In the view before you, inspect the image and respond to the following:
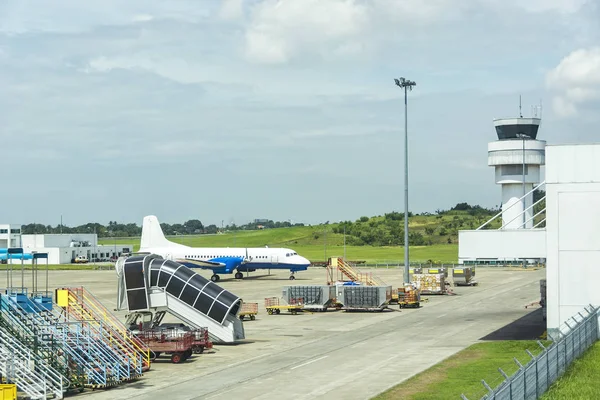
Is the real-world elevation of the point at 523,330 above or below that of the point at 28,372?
below

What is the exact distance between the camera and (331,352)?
44594 millimetres

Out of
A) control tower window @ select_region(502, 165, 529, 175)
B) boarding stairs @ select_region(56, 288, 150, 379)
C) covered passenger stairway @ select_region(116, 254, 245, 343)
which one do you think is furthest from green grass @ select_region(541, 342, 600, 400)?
control tower window @ select_region(502, 165, 529, 175)

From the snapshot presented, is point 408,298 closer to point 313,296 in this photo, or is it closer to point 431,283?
point 313,296

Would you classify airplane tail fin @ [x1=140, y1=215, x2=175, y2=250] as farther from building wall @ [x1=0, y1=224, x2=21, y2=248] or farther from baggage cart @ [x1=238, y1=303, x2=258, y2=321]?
building wall @ [x1=0, y1=224, x2=21, y2=248]

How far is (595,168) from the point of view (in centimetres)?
4447

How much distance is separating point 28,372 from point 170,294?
43.0ft

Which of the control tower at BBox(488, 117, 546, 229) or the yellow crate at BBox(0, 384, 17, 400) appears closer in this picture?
the yellow crate at BBox(0, 384, 17, 400)

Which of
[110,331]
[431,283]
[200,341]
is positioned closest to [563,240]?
[200,341]

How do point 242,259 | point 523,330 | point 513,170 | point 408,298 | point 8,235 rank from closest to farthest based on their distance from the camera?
point 523,330 < point 408,298 < point 242,259 < point 513,170 < point 8,235

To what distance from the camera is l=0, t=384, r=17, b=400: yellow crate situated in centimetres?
3119

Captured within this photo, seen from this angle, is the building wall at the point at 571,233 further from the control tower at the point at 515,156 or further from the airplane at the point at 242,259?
the control tower at the point at 515,156

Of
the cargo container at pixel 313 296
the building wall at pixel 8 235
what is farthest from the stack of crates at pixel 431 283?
the building wall at pixel 8 235

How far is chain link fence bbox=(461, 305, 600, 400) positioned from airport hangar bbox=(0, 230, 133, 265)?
13683 cm

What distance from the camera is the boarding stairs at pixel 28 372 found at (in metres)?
32.9
